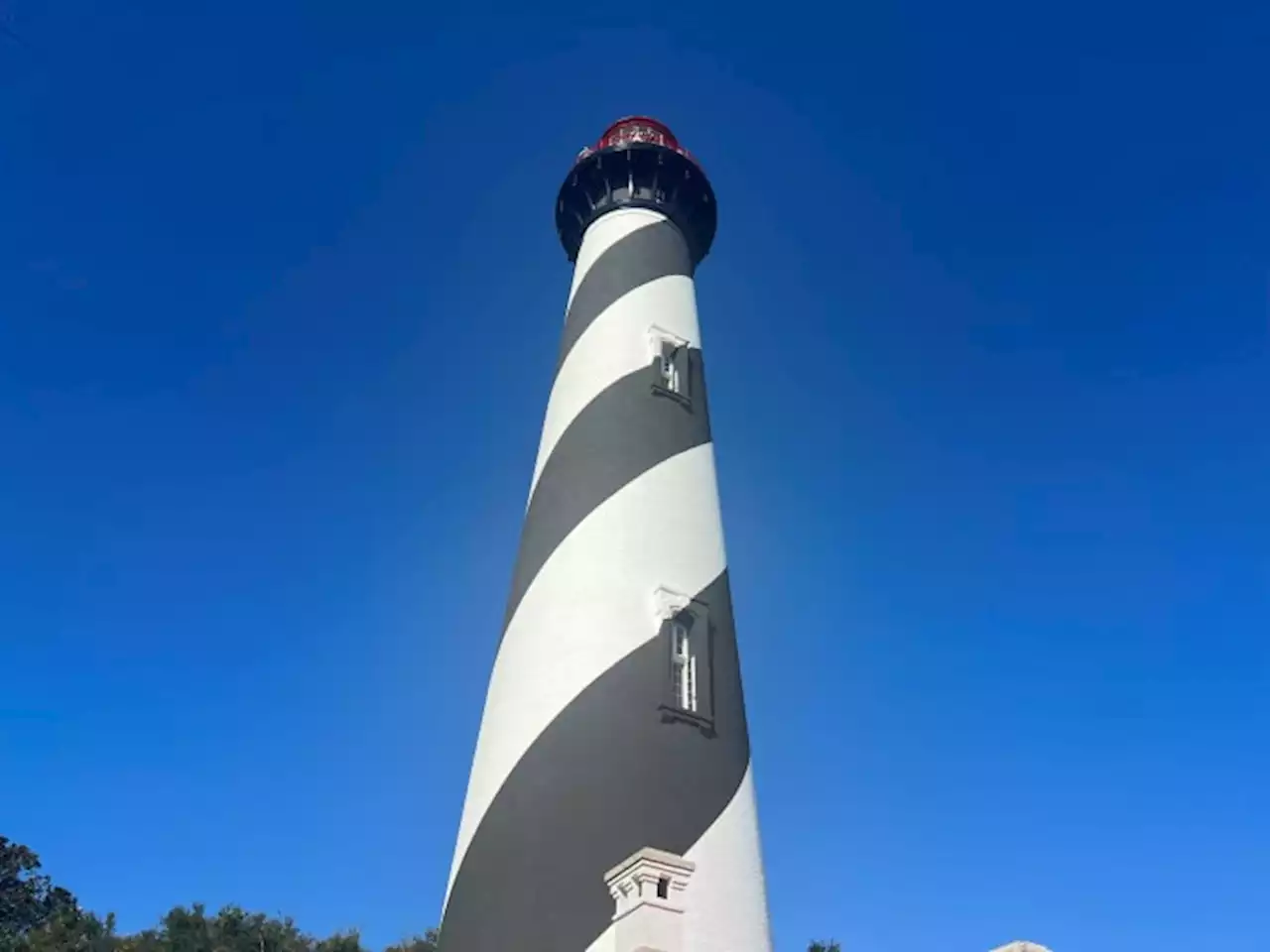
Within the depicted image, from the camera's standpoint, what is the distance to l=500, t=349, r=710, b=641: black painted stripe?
37.1ft

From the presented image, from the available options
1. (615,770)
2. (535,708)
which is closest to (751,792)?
(615,770)

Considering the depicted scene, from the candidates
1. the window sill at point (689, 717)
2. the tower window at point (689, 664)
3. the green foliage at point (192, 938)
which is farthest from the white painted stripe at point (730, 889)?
the green foliage at point (192, 938)

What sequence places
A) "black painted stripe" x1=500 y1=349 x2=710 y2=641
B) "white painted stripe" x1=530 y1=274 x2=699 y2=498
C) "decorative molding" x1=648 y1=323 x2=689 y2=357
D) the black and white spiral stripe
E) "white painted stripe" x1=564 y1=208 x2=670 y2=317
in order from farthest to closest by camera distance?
"white painted stripe" x1=564 y1=208 x2=670 y2=317, "decorative molding" x1=648 y1=323 x2=689 y2=357, "white painted stripe" x1=530 y1=274 x2=699 y2=498, "black painted stripe" x1=500 y1=349 x2=710 y2=641, the black and white spiral stripe

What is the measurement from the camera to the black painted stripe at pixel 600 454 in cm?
1131

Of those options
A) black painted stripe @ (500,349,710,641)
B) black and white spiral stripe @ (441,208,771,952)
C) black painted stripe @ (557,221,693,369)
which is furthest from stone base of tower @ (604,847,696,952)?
black painted stripe @ (557,221,693,369)

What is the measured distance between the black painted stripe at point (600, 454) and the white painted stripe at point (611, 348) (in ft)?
0.60

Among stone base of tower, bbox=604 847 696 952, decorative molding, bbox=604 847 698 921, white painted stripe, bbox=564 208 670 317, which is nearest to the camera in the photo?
stone base of tower, bbox=604 847 696 952

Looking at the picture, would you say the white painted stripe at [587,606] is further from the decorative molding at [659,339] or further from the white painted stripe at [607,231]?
the white painted stripe at [607,231]

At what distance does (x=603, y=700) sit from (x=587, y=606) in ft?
3.45

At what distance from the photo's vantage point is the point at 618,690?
32.1ft

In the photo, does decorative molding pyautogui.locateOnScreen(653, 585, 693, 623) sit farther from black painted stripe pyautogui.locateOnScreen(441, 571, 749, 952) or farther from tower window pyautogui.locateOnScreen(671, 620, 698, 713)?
black painted stripe pyautogui.locateOnScreen(441, 571, 749, 952)

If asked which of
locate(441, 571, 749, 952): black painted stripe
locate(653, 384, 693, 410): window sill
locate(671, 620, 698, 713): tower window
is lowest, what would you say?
locate(441, 571, 749, 952): black painted stripe

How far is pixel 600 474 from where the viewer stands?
11484mm

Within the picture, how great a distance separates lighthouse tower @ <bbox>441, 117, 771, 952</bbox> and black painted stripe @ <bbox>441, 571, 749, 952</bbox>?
0.01 m
